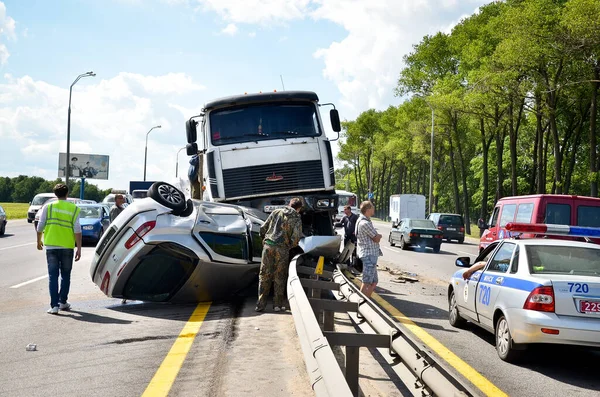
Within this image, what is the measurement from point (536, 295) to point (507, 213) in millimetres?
10535

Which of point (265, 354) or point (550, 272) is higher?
point (550, 272)

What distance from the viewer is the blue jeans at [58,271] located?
1016cm

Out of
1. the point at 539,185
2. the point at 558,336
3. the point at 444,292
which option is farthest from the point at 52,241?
the point at 539,185

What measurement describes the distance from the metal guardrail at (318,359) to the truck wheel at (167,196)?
15.2 feet

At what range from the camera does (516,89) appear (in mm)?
37781

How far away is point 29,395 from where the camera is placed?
5605 millimetres

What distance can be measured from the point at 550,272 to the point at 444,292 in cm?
712

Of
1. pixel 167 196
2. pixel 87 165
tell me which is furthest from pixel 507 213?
pixel 87 165

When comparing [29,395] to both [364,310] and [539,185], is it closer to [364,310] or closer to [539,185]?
[364,310]

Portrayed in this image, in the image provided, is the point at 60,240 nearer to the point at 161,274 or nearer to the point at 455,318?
the point at 161,274

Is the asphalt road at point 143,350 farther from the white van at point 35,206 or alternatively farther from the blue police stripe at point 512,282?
the white van at point 35,206

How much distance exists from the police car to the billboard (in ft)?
285

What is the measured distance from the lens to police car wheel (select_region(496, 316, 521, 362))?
25.2 ft

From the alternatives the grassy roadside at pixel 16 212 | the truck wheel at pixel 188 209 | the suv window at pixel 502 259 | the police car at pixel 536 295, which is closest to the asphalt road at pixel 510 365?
the police car at pixel 536 295
